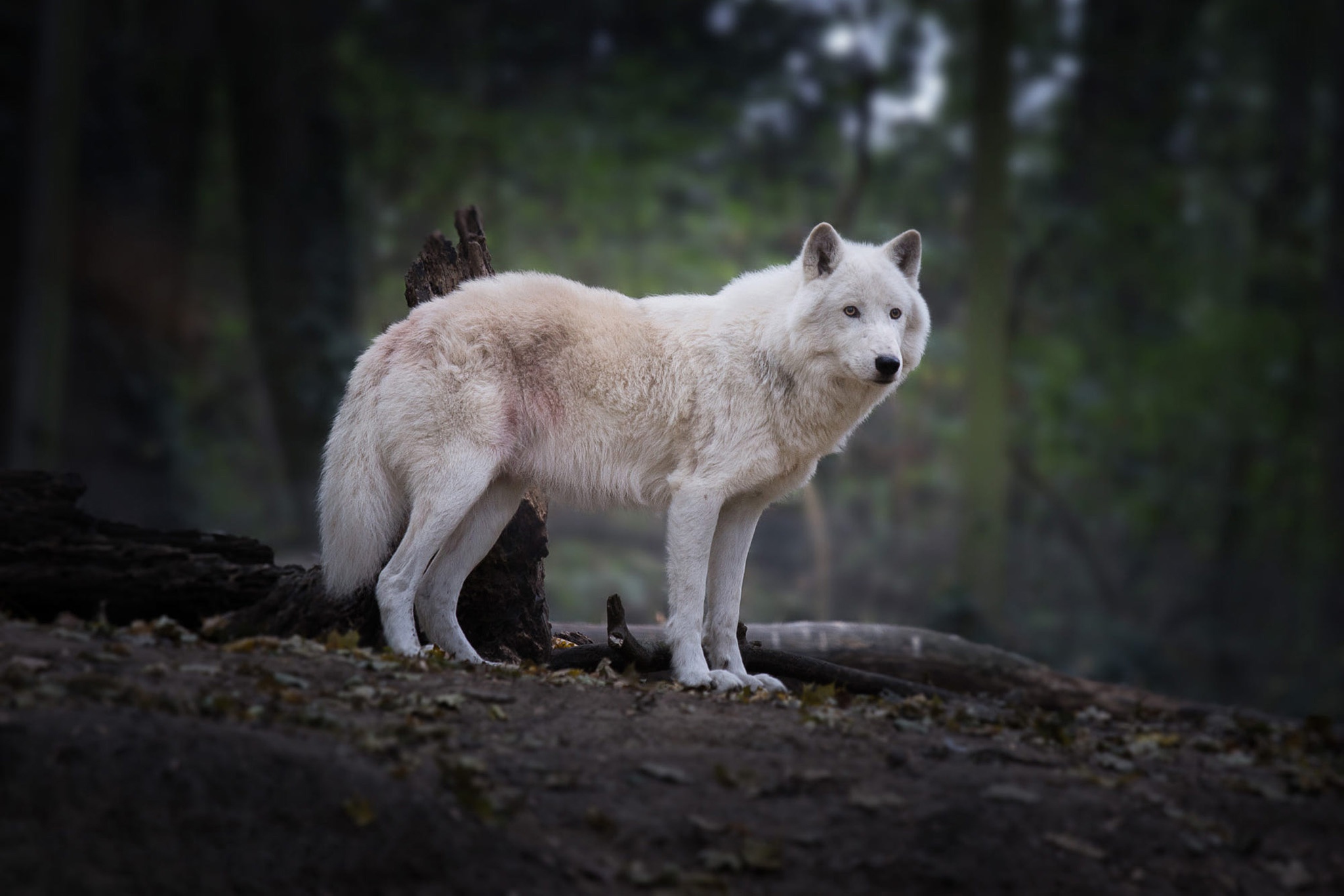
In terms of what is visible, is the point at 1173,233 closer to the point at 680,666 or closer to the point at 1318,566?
the point at 1318,566

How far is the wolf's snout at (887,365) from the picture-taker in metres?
5.14

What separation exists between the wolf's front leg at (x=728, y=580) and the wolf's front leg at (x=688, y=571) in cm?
22

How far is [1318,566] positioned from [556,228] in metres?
11.8

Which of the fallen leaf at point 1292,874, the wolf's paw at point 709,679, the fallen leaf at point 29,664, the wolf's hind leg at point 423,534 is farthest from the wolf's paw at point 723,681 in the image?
the fallen leaf at point 29,664

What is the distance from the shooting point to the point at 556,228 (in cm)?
1761

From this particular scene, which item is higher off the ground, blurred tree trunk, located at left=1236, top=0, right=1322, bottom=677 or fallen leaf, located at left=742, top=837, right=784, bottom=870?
blurred tree trunk, located at left=1236, top=0, right=1322, bottom=677

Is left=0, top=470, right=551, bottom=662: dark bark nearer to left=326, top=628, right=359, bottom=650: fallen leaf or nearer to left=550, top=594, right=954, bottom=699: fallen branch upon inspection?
left=550, top=594, right=954, bottom=699: fallen branch

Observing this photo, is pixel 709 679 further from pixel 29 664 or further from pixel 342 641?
pixel 29 664

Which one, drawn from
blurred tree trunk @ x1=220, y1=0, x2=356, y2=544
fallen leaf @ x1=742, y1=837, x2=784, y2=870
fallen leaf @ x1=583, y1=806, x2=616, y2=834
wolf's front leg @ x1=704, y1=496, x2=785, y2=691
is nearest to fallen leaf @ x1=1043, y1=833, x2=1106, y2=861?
fallen leaf @ x1=742, y1=837, x2=784, y2=870

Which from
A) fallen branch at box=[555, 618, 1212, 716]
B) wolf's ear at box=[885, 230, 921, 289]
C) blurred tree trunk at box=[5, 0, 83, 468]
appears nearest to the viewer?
wolf's ear at box=[885, 230, 921, 289]

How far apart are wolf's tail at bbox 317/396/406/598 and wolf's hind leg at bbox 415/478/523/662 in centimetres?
27

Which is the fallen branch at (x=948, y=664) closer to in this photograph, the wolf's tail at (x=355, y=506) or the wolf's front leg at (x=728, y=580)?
the wolf's front leg at (x=728, y=580)

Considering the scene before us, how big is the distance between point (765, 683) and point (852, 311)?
183 centimetres

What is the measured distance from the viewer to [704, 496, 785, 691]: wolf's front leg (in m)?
5.54
